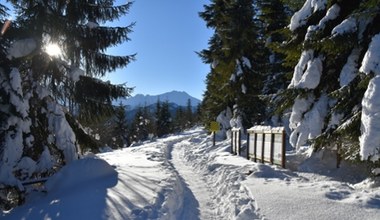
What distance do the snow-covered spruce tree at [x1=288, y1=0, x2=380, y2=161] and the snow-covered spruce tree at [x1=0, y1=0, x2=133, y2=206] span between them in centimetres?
665

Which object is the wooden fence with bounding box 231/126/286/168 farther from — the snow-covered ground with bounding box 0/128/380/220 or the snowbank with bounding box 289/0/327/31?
the snowbank with bounding box 289/0/327/31

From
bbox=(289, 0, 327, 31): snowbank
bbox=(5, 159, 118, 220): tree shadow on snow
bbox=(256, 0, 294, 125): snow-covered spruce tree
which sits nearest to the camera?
bbox=(5, 159, 118, 220): tree shadow on snow

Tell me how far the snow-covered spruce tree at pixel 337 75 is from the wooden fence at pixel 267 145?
2853 mm

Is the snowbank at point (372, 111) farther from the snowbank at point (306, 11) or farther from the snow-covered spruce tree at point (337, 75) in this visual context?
the snowbank at point (306, 11)

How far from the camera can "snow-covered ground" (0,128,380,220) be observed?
7.36 meters

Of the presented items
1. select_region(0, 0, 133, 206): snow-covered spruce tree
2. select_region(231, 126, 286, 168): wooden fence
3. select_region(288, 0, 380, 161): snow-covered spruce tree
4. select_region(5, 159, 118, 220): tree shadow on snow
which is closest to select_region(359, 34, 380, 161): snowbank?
select_region(288, 0, 380, 161): snow-covered spruce tree

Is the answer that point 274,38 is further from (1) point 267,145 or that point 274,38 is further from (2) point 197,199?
(2) point 197,199

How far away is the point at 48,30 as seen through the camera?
1213 centimetres

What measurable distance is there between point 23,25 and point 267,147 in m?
10.2

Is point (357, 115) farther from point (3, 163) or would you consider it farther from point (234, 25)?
point (234, 25)

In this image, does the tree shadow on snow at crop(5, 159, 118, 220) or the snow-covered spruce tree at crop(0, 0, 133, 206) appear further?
the snow-covered spruce tree at crop(0, 0, 133, 206)

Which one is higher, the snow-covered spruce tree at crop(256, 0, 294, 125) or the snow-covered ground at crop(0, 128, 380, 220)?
the snow-covered spruce tree at crop(256, 0, 294, 125)

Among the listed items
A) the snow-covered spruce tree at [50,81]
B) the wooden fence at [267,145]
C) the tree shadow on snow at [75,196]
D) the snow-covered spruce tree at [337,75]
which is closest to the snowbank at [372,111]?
the snow-covered spruce tree at [337,75]

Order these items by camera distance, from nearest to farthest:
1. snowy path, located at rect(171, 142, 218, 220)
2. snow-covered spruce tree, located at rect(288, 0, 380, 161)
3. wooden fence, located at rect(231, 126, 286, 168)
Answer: snow-covered spruce tree, located at rect(288, 0, 380, 161) → snowy path, located at rect(171, 142, 218, 220) → wooden fence, located at rect(231, 126, 286, 168)
